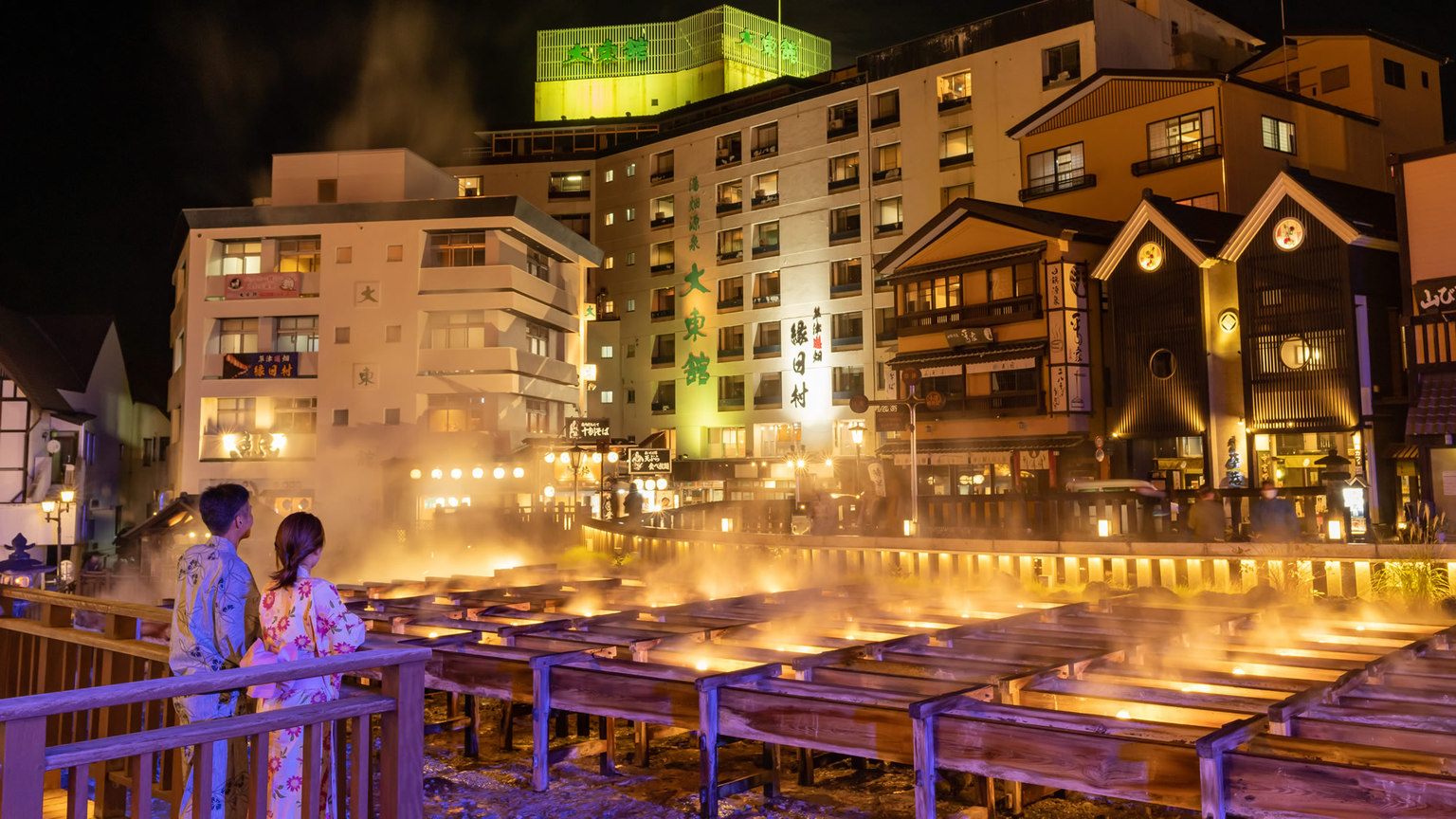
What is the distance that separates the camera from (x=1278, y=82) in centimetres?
3869

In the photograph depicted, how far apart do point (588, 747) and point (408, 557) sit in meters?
25.2

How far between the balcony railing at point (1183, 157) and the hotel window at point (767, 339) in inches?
764

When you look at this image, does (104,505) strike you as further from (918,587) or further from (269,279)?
(918,587)

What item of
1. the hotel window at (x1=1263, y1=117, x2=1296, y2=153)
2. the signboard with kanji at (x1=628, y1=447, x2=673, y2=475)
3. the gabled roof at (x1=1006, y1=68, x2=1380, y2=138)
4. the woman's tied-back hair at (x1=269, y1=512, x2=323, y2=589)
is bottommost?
the woman's tied-back hair at (x1=269, y1=512, x2=323, y2=589)

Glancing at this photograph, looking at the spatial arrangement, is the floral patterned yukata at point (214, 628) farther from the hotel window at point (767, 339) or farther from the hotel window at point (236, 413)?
the hotel window at point (767, 339)

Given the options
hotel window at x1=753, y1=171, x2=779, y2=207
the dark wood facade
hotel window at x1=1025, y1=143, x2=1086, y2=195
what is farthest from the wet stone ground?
hotel window at x1=753, y1=171, x2=779, y2=207

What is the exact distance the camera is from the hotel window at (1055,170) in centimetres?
3762

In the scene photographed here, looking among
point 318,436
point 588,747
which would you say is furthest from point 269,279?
point 588,747

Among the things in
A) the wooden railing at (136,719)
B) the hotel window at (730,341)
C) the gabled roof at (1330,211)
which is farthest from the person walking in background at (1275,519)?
the hotel window at (730,341)

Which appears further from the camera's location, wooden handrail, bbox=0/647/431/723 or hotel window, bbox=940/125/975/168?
hotel window, bbox=940/125/975/168

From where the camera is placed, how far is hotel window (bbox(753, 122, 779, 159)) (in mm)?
50469

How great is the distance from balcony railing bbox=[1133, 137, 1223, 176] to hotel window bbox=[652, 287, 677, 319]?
1011 inches

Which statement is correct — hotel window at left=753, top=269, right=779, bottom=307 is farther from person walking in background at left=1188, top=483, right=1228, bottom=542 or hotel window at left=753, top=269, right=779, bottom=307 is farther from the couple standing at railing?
the couple standing at railing

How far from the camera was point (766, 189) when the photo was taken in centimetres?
5103
